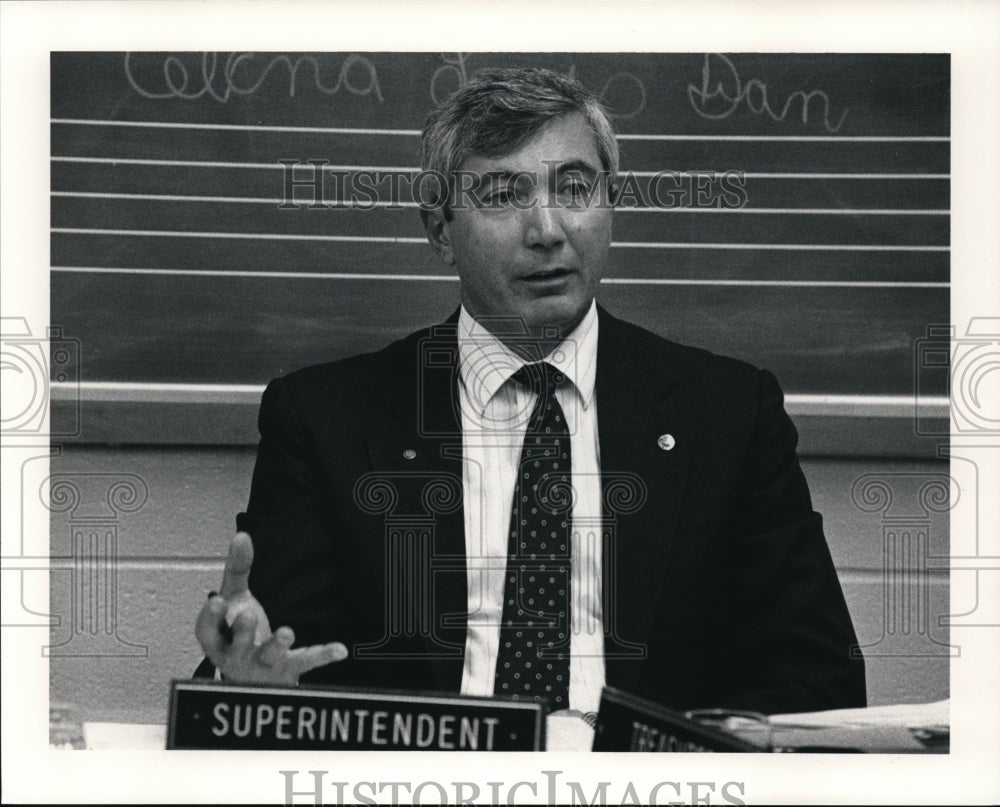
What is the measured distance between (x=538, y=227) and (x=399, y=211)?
53cm

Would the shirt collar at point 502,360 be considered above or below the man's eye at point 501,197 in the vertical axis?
below

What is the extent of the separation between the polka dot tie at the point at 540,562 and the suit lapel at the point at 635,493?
12 cm

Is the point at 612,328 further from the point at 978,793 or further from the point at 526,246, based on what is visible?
the point at 978,793

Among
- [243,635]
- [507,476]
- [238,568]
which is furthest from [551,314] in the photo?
[243,635]

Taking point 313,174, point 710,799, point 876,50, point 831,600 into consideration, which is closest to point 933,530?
point 831,600

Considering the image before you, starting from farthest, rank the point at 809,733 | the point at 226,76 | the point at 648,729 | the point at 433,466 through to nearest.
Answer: the point at 226,76 < the point at 433,466 < the point at 809,733 < the point at 648,729

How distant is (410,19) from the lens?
4.70 meters

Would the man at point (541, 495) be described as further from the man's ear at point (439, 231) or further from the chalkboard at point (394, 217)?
the chalkboard at point (394, 217)

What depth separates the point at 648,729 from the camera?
4.00m

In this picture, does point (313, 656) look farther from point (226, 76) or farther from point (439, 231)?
point (226, 76)

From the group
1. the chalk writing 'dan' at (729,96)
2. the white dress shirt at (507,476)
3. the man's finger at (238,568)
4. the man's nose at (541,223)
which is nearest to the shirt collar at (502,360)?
the white dress shirt at (507,476)

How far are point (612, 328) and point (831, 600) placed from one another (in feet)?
3.38

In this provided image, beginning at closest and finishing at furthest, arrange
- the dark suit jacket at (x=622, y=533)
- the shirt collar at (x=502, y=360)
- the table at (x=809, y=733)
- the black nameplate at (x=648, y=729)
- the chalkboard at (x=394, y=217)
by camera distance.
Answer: the black nameplate at (x=648, y=729), the table at (x=809, y=733), the dark suit jacket at (x=622, y=533), the shirt collar at (x=502, y=360), the chalkboard at (x=394, y=217)

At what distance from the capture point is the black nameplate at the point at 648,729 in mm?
3959
